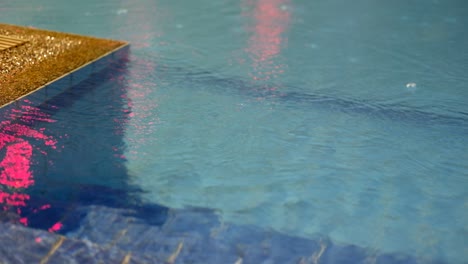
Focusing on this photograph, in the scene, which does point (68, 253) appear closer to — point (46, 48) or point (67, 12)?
point (46, 48)

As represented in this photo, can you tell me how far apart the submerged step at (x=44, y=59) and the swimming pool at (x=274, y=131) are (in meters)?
0.12

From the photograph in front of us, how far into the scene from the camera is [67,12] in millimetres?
6898

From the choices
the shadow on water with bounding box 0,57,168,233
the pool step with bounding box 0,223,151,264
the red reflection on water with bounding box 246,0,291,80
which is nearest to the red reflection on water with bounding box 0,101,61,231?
the shadow on water with bounding box 0,57,168,233

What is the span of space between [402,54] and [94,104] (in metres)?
3.12

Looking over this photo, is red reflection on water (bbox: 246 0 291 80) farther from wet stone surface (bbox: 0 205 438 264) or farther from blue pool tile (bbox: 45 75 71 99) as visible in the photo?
wet stone surface (bbox: 0 205 438 264)

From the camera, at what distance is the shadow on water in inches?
119

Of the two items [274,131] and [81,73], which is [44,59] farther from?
[274,131]

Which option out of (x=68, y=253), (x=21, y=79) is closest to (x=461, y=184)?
(x=68, y=253)

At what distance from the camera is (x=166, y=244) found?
9.20 feet

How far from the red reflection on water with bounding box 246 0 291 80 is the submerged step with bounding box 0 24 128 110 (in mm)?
1224

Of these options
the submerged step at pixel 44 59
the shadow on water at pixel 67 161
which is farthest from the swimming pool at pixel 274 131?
the submerged step at pixel 44 59

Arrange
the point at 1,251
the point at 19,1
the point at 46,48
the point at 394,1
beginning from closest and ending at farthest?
1. the point at 1,251
2. the point at 46,48
3. the point at 19,1
4. the point at 394,1

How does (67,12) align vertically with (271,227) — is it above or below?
above

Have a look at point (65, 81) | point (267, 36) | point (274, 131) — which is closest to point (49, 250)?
point (274, 131)
